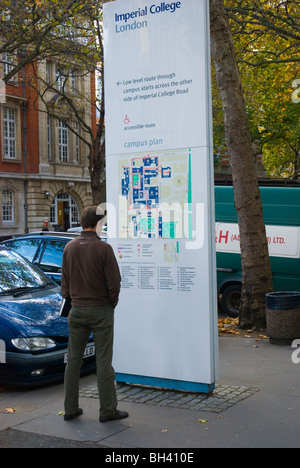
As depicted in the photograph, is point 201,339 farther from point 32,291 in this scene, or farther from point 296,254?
point 296,254

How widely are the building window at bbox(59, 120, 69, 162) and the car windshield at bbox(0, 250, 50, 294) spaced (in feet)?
114

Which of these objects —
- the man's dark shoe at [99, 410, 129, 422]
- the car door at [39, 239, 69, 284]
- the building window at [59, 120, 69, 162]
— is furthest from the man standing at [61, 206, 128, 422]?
the building window at [59, 120, 69, 162]

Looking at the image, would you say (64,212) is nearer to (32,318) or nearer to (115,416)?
(32,318)

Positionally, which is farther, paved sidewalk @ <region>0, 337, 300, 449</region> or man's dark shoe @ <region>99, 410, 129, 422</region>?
man's dark shoe @ <region>99, 410, 129, 422</region>

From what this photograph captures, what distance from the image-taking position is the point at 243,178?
10.9 metres

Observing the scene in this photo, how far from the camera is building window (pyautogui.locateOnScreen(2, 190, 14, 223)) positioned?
38.0 metres

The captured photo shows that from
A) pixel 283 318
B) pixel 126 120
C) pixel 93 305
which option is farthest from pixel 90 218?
pixel 283 318

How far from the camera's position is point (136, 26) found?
6.82 meters

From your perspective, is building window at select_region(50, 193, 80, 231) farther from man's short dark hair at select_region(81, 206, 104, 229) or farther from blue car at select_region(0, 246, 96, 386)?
man's short dark hair at select_region(81, 206, 104, 229)

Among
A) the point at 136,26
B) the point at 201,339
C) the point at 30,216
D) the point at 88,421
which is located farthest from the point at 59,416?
the point at 30,216

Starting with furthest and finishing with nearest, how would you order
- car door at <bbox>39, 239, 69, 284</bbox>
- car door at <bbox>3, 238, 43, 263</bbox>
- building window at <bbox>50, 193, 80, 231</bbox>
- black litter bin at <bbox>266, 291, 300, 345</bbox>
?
building window at <bbox>50, 193, 80, 231</bbox> → car door at <bbox>3, 238, 43, 263</bbox> → car door at <bbox>39, 239, 69, 284</bbox> → black litter bin at <bbox>266, 291, 300, 345</bbox>

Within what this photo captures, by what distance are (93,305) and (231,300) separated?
804 centimetres

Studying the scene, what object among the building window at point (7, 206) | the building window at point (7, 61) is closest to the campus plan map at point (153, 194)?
the building window at point (7, 61)

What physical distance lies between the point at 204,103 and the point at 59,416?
3.47 metres
